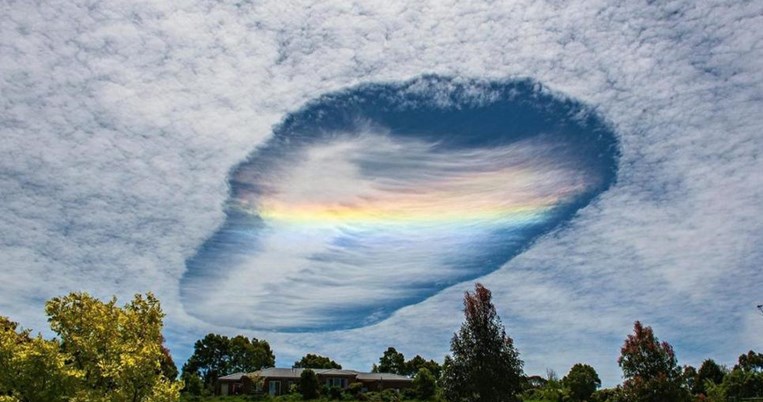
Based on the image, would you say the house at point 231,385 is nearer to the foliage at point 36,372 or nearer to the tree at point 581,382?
the tree at point 581,382

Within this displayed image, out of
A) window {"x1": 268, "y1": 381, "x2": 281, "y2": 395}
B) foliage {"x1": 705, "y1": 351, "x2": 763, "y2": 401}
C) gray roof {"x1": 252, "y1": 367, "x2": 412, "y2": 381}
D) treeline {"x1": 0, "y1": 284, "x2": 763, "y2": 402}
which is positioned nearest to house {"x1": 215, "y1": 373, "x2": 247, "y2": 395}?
gray roof {"x1": 252, "y1": 367, "x2": 412, "y2": 381}

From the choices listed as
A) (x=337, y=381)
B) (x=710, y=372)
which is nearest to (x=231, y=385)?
(x=337, y=381)

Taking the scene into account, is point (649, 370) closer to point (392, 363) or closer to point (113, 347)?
point (113, 347)

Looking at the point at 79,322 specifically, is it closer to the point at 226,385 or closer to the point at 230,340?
the point at 226,385

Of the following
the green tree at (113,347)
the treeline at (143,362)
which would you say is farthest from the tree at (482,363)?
the green tree at (113,347)

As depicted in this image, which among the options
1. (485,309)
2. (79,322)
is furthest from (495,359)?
(79,322)

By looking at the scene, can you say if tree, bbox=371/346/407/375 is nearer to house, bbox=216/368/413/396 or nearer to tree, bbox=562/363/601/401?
house, bbox=216/368/413/396
